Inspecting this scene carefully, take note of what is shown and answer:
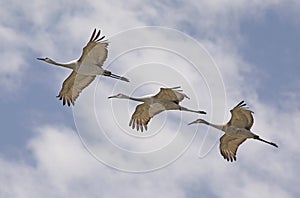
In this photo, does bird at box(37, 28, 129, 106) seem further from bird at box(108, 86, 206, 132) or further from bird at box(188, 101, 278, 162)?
bird at box(188, 101, 278, 162)

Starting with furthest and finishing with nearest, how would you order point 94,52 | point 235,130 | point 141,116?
point 141,116
point 235,130
point 94,52

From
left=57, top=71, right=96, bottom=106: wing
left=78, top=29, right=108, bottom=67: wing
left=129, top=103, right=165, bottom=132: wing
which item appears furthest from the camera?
left=129, top=103, right=165, bottom=132: wing

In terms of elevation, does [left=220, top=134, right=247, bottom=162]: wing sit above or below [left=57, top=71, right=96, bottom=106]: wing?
below

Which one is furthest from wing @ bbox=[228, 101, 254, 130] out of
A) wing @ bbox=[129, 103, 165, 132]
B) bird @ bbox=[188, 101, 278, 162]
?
wing @ bbox=[129, 103, 165, 132]

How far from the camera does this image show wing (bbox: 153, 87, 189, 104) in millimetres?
48656

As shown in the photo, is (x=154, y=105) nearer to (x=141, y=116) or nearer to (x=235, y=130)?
(x=141, y=116)

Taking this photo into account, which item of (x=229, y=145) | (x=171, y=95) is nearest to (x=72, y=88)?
(x=171, y=95)

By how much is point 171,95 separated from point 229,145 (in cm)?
483

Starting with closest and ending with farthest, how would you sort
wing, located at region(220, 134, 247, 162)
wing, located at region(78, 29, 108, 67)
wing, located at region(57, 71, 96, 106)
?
wing, located at region(78, 29, 108, 67), wing, located at region(220, 134, 247, 162), wing, located at region(57, 71, 96, 106)

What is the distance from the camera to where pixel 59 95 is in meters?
52.4

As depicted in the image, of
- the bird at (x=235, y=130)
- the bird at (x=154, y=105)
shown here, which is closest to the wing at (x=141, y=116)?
the bird at (x=154, y=105)

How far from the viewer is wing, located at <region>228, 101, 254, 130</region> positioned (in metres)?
49.0

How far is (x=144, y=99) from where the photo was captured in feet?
165

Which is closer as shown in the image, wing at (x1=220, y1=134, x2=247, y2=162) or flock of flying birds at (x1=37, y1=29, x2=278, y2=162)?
flock of flying birds at (x1=37, y1=29, x2=278, y2=162)
